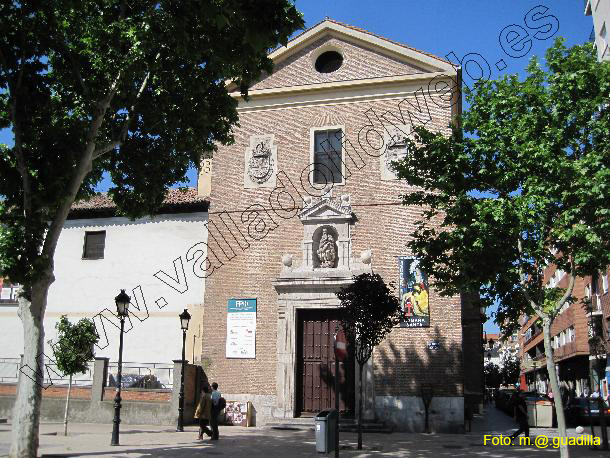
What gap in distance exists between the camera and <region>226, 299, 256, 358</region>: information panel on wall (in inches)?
749

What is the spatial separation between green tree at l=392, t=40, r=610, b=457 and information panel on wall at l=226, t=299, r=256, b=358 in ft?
26.7

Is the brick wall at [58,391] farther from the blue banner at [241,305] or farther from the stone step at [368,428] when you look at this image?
the stone step at [368,428]

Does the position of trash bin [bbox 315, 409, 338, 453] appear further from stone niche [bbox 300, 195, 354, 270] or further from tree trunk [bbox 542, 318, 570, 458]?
stone niche [bbox 300, 195, 354, 270]

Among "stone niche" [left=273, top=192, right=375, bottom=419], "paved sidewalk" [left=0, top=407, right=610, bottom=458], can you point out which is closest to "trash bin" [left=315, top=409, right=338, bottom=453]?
"paved sidewalk" [left=0, top=407, right=610, bottom=458]

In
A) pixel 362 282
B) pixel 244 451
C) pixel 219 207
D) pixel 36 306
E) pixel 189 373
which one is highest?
pixel 219 207

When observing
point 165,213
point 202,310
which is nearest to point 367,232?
point 202,310

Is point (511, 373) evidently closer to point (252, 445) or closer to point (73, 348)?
point (252, 445)

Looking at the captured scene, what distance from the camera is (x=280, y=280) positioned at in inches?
750

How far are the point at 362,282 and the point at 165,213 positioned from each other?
10435 millimetres

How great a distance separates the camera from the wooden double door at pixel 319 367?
18.4m

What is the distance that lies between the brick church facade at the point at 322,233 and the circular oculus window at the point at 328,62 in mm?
57

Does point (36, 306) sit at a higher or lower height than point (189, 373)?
higher

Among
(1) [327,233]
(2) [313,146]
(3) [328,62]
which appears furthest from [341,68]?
(1) [327,233]

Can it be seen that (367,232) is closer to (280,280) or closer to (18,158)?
(280,280)
